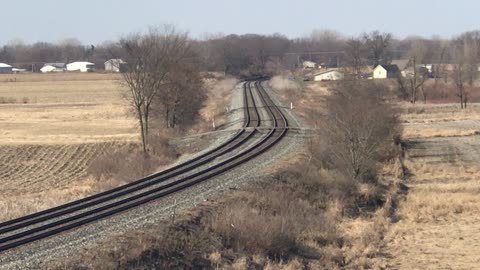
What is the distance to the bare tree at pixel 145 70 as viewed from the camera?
1467 inches

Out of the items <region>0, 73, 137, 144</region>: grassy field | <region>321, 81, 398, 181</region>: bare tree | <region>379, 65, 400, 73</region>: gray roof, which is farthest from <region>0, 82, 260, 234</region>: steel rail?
<region>379, 65, 400, 73</region>: gray roof

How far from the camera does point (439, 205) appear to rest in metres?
25.0

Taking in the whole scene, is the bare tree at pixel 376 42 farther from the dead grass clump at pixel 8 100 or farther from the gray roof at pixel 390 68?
the dead grass clump at pixel 8 100

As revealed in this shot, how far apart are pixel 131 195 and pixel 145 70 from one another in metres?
19.1

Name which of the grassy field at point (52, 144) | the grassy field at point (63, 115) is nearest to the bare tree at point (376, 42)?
the grassy field at point (63, 115)

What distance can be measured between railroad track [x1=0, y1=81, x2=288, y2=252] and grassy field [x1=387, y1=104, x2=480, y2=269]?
7282mm

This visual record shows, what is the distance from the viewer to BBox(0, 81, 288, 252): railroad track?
15.8 m

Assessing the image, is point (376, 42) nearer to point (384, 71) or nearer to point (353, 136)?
point (384, 71)

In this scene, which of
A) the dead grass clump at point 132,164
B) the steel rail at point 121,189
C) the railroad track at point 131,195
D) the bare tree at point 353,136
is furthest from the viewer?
the dead grass clump at point 132,164

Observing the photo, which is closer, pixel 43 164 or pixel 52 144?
pixel 43 164

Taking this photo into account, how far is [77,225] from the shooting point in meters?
16.2

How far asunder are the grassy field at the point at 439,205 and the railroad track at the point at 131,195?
728 cm

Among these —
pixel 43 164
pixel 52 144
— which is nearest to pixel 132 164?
pixel 43 164

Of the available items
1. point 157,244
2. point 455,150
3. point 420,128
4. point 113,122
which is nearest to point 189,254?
point 157,244
